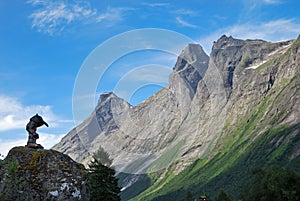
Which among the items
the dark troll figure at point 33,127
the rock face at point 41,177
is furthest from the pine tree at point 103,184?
the rock face at point 41,177

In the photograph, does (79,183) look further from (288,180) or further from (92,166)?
(288,180)

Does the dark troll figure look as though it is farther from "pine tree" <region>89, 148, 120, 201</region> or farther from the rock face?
"pine tree" <region>89, 148, 120, 201</region>

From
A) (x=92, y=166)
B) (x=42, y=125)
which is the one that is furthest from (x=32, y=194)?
(x=92, y=166)

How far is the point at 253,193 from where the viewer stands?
2509 inches

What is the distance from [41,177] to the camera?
10.1m

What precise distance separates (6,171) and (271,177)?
55226 mm

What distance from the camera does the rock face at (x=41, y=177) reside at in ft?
32.3

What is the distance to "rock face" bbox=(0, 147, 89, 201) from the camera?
32.3ft

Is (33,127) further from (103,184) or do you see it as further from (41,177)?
(103,184)

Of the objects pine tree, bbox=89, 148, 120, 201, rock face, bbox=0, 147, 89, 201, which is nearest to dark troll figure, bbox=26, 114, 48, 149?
rock face, bbox=0, 147, 89, 201

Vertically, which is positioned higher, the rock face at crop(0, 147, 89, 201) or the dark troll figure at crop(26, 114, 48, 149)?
the dark troll figure at crop(26, 114, 48, 149)

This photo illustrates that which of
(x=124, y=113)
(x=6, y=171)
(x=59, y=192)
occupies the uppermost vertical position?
(x=124, y=113)

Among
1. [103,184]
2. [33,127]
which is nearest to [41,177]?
[33,127]

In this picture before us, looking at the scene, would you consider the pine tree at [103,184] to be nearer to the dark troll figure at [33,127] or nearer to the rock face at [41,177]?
the dark troll figure at [33,127]
